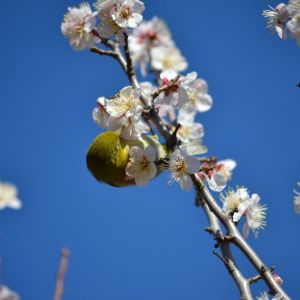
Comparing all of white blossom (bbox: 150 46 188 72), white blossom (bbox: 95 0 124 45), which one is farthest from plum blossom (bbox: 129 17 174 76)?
white blossom (bbox: 95 0 124 45)

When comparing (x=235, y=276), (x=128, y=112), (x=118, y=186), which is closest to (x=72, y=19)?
(x=128, y=112)

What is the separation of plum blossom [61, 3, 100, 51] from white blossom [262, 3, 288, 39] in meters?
1.13

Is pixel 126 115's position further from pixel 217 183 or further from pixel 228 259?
pixel 228 259

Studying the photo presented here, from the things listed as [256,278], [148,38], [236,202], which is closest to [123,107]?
[236,202]

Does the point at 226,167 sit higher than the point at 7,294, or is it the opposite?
the point at 226,167

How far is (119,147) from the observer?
276 centimetres

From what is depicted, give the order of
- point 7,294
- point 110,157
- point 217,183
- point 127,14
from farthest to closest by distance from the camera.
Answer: point 127,14 → point 110,157 → point 217,183 → point 7,294

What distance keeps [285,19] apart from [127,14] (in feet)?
3.02

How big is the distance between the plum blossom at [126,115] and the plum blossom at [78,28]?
0.65 meters

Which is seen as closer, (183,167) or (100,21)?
(183,167)

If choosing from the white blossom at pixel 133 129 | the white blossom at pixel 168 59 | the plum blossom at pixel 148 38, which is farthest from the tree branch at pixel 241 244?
the plum blossom at pixel 148 38

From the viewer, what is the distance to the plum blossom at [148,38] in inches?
189

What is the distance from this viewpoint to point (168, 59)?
4477 mm

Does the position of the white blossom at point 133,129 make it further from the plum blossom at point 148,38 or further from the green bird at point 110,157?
the plum blossom at point 148,38
